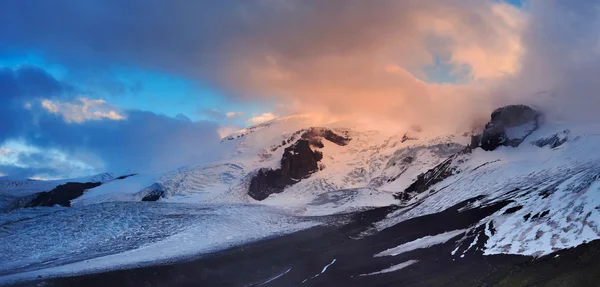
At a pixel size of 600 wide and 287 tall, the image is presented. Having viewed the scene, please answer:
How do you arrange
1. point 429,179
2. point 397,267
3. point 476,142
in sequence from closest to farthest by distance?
point 397,267 < point 429,179 < point 476,142

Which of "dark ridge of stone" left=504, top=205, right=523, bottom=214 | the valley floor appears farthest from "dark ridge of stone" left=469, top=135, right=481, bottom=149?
"dark ridge of stone" left=504, top=205, right=523, bottom=214

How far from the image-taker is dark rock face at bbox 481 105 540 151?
510ft

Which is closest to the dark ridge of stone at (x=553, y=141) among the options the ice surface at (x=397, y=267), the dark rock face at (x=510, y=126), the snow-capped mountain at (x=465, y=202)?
the snow-capped mountain at (x=465, y=202)

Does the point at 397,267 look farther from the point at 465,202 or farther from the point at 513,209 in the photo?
the point at 465,202

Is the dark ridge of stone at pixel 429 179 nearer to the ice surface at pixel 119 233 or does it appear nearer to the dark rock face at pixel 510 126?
the dark rock face at pixel 510 126

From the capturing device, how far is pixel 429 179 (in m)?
153

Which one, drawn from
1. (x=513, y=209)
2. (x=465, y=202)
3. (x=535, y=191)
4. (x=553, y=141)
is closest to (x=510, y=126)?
(x=553, y=141)

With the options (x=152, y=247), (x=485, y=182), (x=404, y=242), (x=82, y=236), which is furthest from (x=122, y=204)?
(x=485, y=182)

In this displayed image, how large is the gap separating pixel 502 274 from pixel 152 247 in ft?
183

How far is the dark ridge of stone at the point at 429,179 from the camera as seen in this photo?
149000mm

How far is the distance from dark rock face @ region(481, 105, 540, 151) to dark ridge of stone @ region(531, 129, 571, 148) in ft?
33.6

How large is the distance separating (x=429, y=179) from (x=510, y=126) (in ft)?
108

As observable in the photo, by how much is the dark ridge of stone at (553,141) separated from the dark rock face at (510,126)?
1024 centimetres

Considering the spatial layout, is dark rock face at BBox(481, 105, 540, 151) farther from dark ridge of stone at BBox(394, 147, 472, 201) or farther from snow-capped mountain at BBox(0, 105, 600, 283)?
dark ridge of stone at BBox(394, 147, 472, 201)
